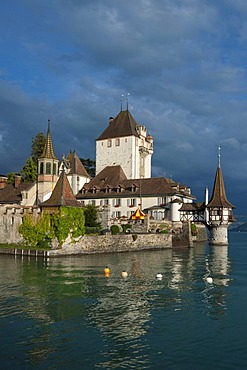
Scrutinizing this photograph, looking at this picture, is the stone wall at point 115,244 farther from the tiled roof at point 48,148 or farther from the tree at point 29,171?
the tree at point 29,171

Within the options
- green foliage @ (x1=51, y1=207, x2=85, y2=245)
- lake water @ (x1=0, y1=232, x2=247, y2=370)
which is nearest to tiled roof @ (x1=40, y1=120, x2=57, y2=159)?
green foliage @ (x1=51, y1=207, x2=85, y2=245)

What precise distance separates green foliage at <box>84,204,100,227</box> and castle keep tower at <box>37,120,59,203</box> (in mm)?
11385

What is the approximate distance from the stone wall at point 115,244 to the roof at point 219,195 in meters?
13.0

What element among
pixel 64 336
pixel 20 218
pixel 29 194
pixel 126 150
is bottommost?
pixel 64 336

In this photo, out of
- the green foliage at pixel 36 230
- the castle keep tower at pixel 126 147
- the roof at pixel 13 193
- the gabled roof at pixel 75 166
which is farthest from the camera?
the castle keep tower at pixel 126 147

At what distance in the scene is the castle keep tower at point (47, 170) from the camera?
64.6m

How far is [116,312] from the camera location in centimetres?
2058

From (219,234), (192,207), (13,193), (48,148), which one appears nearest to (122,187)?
(192,207)

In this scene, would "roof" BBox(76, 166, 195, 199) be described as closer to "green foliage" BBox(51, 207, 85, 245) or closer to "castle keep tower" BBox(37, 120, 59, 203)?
"castle keep tower" BBox(37, 120, 59, 203)

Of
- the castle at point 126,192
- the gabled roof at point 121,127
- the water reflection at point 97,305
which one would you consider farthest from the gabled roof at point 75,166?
the water reflection at point 97,305

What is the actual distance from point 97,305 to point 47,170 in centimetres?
4550

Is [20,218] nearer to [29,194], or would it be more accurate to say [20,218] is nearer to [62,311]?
[29,194]

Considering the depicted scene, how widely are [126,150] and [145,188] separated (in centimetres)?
1415

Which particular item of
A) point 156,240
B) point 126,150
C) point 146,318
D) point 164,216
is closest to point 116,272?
point 146,318
